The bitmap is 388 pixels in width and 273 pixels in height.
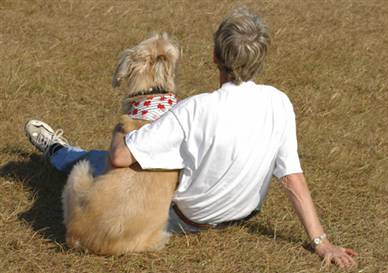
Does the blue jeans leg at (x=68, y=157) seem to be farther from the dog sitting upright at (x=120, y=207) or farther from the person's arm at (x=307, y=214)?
the person's arm at (x=307, y=214)

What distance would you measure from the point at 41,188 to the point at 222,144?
62.9 inches

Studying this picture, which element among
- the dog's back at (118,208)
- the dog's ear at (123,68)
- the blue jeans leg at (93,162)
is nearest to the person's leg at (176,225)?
the blue jeans leg at (93,162)

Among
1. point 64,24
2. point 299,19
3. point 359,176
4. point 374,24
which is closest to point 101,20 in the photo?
point 64,24

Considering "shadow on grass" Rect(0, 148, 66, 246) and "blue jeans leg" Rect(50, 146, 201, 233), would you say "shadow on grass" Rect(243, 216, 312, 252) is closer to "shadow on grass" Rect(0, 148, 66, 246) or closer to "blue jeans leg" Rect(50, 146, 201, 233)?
"blue jeans leg" Rect(50, 146, 201, 233)

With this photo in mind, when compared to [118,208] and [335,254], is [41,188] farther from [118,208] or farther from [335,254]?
[335,254]

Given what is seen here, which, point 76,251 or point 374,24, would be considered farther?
point 374,24

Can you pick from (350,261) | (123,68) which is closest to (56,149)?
(123,68)

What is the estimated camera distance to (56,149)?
4.65 metres

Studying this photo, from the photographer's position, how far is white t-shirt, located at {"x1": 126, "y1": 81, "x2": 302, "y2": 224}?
3346 millimetres

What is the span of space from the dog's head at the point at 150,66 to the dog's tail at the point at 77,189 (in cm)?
73

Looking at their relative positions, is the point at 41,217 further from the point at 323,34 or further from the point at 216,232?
the point at 323,34

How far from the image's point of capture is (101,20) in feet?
26.5

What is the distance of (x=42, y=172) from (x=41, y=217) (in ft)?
2.06

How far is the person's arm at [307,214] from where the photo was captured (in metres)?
3.62
